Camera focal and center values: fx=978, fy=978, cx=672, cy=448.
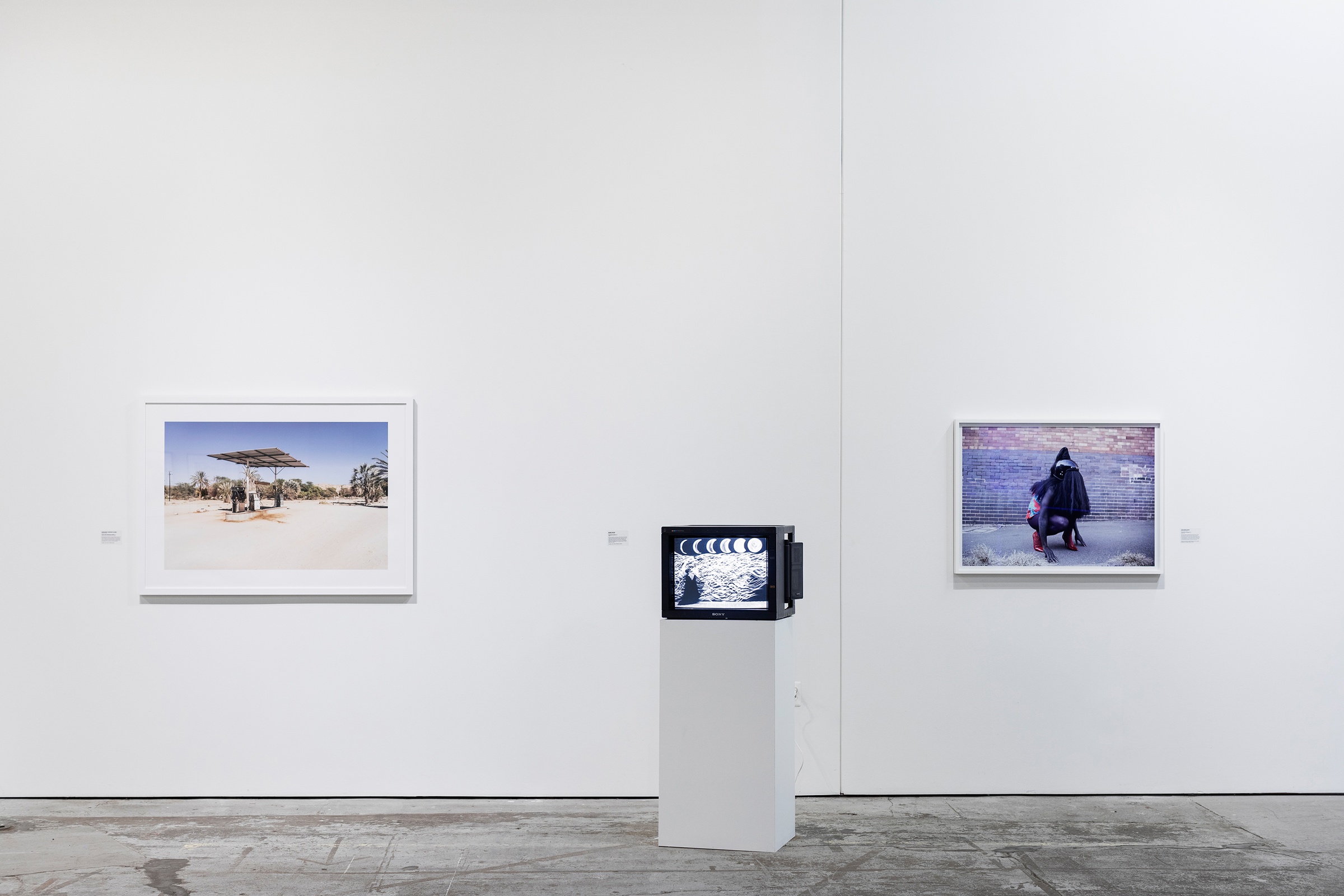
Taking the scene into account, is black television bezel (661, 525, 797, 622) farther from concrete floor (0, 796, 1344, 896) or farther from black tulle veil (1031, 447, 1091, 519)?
black tulle veil (1031, 447, 1091, 519)

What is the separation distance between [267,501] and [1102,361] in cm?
456

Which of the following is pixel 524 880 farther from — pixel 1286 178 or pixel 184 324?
pixel 1286 178

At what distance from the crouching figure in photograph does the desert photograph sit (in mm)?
3481

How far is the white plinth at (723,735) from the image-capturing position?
4.24 meters

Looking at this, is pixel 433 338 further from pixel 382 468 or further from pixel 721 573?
pixel 721 573

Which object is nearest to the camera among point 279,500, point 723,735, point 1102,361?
point 723,735

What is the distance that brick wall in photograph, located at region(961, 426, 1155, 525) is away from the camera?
17.3 feet

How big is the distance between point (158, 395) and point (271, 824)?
2301mm

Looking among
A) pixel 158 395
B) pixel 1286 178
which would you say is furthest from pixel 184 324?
pixel 1286 178

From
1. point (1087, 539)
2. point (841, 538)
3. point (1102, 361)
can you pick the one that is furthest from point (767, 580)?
point (1102, 361)

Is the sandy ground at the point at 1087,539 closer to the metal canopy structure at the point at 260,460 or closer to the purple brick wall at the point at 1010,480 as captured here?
the purple brick wall at the point at 1010,480

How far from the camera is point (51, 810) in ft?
16.2

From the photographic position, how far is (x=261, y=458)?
17.1ft

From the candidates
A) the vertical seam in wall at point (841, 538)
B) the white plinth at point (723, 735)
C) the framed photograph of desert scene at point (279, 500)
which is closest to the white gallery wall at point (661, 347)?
the vertical seam in wall at point (841, 538)
